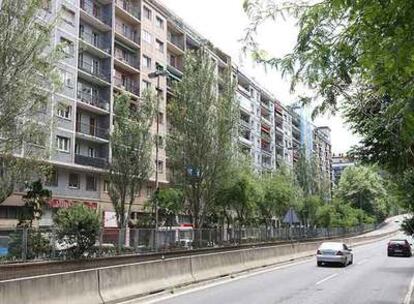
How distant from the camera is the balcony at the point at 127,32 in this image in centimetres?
6350

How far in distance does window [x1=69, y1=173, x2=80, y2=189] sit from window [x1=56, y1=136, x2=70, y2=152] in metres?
2.63

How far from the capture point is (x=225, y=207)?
5794 centimetres

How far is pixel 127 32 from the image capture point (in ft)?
216

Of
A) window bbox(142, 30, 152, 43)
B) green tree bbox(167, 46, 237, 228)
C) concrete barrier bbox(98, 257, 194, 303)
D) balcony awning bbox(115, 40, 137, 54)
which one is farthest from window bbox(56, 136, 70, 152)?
concrete barrier bbox(98, 257, 194, 303)

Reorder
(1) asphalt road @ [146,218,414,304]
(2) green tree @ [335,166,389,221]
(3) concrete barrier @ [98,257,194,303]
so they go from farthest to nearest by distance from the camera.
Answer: (2) green tree @ [335,166,389,221]
(1) asphalt road @ [146,218,414,304]
(3) concrete barrier @ [98,257,194,303]

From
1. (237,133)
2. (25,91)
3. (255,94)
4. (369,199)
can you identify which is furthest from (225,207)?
(369,199)

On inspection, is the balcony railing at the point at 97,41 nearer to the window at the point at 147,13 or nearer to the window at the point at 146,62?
the window at the point at 146,62

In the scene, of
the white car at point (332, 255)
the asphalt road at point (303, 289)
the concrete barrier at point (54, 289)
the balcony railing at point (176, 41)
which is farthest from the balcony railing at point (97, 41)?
the concrete barrier at point (54, 289)

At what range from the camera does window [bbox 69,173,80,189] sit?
2096 inches

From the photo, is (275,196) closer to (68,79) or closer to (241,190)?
(241,190)

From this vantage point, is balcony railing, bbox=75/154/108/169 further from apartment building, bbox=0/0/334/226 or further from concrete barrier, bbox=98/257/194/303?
concrete barrier, bbox=98/257/194/303

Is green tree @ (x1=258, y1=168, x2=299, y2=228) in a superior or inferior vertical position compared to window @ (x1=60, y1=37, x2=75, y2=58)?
inferior

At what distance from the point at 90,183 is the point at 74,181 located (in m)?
2.64

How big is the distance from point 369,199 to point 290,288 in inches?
4690
